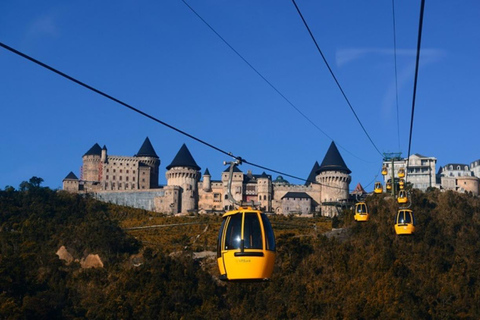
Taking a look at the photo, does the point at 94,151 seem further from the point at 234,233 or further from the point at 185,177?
the point at 234,233

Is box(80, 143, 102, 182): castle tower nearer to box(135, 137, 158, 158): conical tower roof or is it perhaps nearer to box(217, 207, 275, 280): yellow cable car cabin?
box(135, 137, 158, 158): conical tower roof

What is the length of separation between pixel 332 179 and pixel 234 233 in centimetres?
10823

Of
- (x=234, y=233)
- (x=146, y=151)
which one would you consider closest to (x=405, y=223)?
(x=234, y=233)

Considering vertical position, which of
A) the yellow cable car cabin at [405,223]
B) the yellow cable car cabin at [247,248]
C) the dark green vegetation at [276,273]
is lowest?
the dark green vegetation at [276,273]

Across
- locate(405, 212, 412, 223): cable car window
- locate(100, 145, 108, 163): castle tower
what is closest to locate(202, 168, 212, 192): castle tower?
locate(100, 145, 108, 163): castle tower

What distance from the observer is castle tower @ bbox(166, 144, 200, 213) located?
12888 cm

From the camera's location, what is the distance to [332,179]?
435 feet

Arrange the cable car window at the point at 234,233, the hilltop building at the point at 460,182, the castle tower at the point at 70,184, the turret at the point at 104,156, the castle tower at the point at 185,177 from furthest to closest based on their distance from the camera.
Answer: the turret at the point at 104,156 → the castle tower at the point at 70,184 → the hilltop building at the point at 460,182 → the castle tower at the point at 185,177 → the cable car window at the point at 234,233

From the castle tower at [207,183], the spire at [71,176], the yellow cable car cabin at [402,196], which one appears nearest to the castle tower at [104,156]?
the spire at [71,176]

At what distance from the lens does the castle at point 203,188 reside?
12762 centimetres

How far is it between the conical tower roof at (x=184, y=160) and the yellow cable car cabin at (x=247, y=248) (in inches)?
4287

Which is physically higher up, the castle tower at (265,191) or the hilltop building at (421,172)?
the hilltop building at (421,172)

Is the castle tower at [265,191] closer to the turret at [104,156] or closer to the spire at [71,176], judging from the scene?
the turret at [104,156]

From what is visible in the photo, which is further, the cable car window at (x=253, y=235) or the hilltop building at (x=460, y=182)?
the hilltop building at (x=460, y=182)
